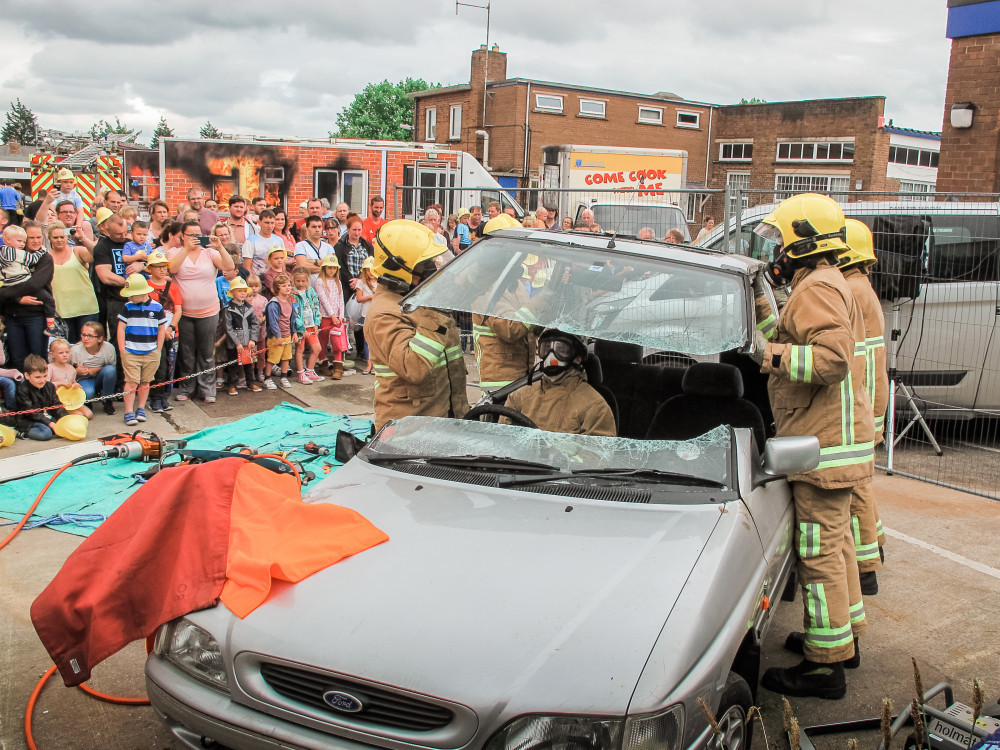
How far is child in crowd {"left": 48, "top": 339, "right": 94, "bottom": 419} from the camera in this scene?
7.48 metres

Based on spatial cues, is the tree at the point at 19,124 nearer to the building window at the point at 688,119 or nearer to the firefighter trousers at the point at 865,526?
the building window at the point at 688,119

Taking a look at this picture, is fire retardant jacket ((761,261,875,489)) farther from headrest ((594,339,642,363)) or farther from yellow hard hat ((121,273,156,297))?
yellow hard hat ((121,273,156,297))

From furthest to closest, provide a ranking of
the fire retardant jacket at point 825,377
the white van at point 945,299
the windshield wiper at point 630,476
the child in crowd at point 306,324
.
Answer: the child in crowd at point 306,324 < the white van at point 945,299 < the fire retardant jacket at point 825,377 < the windshield wiper at point 630,476

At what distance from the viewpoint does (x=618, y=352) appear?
4.77m

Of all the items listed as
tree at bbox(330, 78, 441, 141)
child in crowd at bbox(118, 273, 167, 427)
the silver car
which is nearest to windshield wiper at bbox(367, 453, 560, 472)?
the silver car

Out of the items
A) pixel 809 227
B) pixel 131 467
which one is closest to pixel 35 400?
pixel 131 467

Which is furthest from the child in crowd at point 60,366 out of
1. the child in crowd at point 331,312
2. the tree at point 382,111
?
the tree at point 382,111

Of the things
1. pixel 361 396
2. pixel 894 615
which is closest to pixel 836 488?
pixel 894 615

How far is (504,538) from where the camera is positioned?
277 cm

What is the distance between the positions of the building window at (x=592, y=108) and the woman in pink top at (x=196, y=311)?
29537mm

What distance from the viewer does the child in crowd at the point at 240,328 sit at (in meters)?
8.81

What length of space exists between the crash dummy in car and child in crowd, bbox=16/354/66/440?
484 centimetres

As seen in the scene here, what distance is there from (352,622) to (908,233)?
629 cm

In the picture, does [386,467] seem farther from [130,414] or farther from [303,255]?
[303,255]
